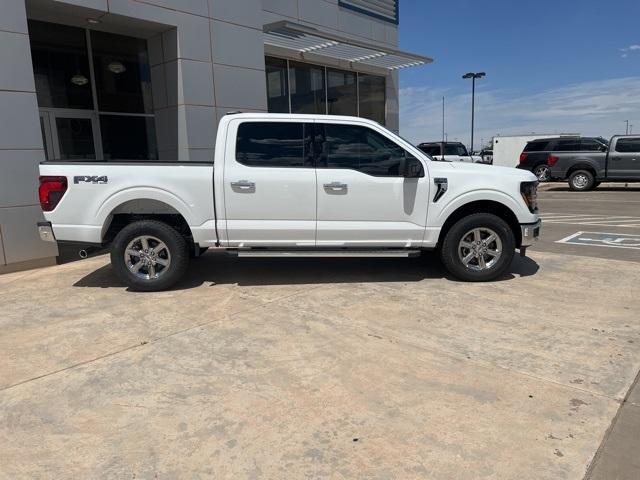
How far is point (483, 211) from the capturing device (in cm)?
610

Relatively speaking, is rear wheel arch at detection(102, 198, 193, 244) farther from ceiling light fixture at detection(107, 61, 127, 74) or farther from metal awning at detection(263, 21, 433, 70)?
metal awning at detection(263, 21, 433, 70)

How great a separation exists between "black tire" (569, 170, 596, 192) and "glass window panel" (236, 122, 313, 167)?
16.1m

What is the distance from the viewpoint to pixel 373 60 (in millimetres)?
15727

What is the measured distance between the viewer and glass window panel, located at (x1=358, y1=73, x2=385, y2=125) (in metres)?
17.0

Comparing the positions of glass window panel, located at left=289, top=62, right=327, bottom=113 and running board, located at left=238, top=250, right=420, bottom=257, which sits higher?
glass window panel, located at left=289, top=62, right=327, bottom=113

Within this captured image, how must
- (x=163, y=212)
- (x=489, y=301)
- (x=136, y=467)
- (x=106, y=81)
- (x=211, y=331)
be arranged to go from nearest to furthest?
1. (x=136, y=467)
2. (x=211, y=331)
3. (x=489, y=301)
4. (x=163, y=212)
5. (x=106, y=81)

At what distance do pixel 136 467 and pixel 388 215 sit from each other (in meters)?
3.94

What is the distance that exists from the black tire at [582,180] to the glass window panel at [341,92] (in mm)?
8708

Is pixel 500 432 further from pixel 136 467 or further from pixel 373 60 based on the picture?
pixel 373 60

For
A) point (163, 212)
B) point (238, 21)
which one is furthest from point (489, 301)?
point (238, 21)

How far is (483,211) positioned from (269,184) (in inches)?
103

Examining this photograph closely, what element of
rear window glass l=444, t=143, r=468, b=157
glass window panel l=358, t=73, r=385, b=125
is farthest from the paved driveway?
rear window glass l=444, t=143, r=468, b=157

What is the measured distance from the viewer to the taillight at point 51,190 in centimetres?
558

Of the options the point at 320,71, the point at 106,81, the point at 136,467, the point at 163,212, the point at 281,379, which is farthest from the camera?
the point at 320,71
